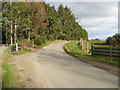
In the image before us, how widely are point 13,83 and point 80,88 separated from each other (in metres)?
3.07

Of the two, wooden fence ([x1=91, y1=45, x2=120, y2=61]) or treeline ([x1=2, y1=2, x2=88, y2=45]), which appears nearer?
wooden fence ([x1=91, y1=45, x2=120, y2=61])

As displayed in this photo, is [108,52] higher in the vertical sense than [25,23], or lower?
lower

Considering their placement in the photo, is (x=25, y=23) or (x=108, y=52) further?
(x=25, y=23)

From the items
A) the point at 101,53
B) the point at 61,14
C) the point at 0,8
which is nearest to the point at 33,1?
the point at 0,8

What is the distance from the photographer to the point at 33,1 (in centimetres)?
3067

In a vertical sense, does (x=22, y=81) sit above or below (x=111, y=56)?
below

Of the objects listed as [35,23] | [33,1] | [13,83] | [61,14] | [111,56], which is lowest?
[13,83]

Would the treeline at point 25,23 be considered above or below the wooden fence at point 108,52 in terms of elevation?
above

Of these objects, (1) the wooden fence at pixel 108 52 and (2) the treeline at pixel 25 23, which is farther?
A: (2) the treeline at pixel 25 23

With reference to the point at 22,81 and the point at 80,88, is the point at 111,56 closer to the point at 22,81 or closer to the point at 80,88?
the point at 80,88

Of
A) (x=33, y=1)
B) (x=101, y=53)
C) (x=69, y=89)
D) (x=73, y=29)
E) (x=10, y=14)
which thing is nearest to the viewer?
(x=69, y=89)

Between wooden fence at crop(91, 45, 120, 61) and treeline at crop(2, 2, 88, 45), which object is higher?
treeline at crop(2, 2, 88, 45)

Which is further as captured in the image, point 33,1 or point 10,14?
point 33,1

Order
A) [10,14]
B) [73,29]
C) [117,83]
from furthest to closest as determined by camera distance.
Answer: [73,29] < [10,14] < [117,83]
